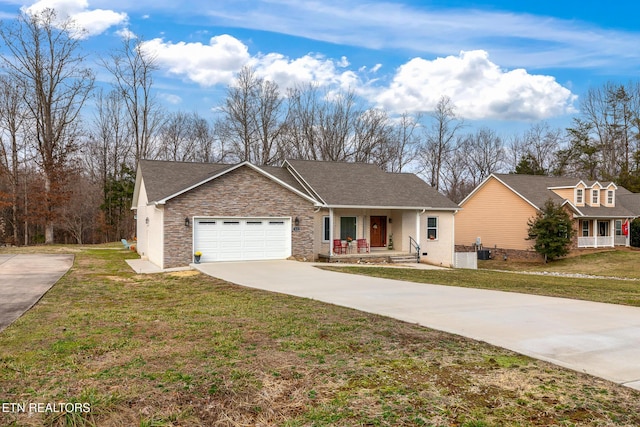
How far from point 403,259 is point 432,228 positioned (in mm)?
2818

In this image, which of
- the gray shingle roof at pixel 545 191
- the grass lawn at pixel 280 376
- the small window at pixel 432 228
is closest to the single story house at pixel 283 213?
the small window at pixel 432 228

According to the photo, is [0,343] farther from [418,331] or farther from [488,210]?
[488,210]

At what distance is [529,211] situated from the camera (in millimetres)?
30062

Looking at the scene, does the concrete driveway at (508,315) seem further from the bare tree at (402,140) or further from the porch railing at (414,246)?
the bare tree at (402,140)

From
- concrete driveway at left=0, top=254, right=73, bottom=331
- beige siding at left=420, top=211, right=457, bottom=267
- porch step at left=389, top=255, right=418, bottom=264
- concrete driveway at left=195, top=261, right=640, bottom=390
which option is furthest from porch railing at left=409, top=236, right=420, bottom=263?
concrete driveway at left=0, top=254, right=73, bottom=331

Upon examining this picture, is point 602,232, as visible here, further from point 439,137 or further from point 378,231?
point 378,231

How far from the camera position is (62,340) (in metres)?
6.64

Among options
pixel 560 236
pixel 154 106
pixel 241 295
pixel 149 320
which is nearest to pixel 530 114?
pixel 560 236

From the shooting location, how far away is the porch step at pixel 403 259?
22922 mm

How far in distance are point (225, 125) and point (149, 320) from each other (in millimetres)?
33804

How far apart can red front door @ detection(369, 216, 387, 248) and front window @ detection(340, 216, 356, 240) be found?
1.35 meters

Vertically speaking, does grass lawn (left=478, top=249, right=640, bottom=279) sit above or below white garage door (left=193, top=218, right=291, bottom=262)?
below

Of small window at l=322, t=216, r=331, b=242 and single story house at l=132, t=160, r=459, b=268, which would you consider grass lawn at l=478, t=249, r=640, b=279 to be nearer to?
single story house at l=132, t=160, r=459, b=268

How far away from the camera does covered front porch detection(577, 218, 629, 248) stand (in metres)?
31.8
